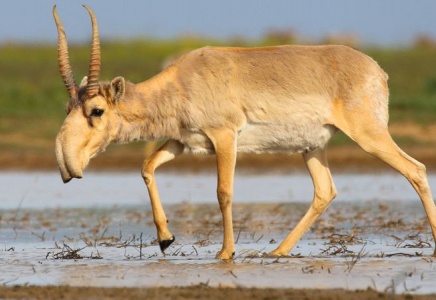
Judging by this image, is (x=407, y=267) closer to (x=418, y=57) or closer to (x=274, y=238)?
(x=274, y=238)

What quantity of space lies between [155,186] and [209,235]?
161 centimetres

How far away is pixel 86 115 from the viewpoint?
9.46 m

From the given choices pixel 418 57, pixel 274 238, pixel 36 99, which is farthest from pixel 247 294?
pixel 418 57

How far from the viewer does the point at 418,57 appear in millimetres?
39688

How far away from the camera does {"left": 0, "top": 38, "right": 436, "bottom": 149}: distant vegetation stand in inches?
980

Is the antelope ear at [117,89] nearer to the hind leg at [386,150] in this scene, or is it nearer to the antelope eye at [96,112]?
the antelope eye at [96,112]

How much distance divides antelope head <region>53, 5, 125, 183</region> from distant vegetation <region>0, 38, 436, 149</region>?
6081 mm

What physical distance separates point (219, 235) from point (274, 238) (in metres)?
0.58

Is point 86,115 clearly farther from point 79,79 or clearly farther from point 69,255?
point 79,79

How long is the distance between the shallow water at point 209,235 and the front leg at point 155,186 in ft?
0.60

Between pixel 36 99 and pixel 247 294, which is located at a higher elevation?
pixel 247 294

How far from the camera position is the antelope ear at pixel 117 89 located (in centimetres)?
955

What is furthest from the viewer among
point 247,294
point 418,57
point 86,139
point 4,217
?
point 418,57

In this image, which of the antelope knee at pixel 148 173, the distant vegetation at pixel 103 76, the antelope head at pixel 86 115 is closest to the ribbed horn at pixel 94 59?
the antelope head at pixel 86 115
